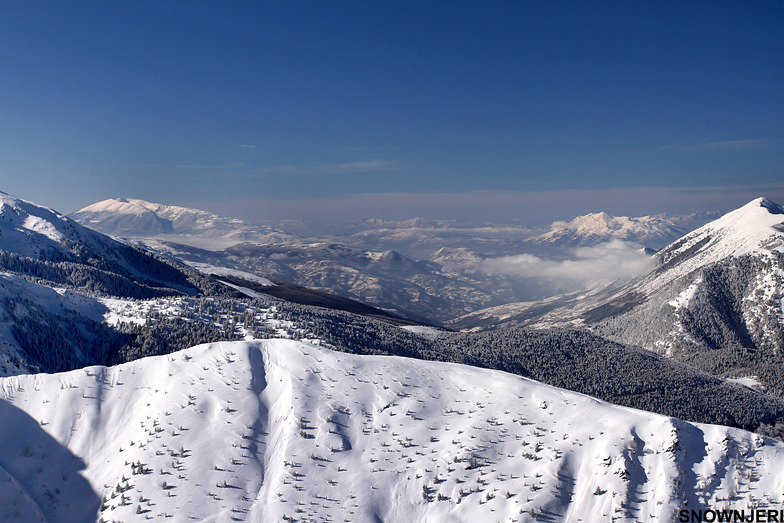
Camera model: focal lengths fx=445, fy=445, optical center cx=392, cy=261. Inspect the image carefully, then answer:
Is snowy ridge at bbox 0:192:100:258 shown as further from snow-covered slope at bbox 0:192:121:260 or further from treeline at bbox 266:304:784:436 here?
treeline at bbox 266:304:784:436

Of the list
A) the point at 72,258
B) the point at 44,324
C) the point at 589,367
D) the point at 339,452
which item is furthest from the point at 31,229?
the point at 589,367

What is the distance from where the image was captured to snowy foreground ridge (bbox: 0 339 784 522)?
24203 millimetres

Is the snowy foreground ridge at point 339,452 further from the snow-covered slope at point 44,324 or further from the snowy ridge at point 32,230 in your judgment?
the snowy ridge at point 32,230

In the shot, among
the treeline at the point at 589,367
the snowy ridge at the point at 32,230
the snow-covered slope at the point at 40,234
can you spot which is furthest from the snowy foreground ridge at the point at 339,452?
the snowy ridge at the point at 32,230

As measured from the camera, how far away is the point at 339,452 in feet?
93.8

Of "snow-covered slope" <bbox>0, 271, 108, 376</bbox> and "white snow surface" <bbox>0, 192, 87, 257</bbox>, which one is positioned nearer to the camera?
"snow-covered slope" <bbox>0, 271, 108, 376</bbox>

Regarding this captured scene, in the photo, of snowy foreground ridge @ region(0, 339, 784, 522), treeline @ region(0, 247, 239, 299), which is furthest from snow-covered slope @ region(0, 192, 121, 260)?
snowy foreground ridge @ region(0, 339, 784, 522)

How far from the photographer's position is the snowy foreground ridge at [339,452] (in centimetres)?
2420

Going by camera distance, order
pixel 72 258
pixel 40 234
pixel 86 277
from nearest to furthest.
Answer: pixel 86 277
pixel 72 258
pixel 40 234

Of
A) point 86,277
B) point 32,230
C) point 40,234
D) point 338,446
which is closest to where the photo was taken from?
point 338,446

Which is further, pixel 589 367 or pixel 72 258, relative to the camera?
pixel 72 258

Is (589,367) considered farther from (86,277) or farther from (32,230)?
(32,230)

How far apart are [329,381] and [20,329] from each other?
193ft

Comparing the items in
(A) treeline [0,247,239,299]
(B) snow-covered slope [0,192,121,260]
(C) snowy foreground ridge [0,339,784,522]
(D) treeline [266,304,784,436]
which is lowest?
(D) treeline [266,304,784,436]
